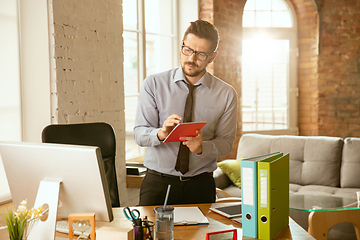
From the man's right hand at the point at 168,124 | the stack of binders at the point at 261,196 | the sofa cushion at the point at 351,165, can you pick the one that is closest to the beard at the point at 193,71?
the man's right hand at the point at 168,124

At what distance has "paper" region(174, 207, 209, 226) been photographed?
5.10 ft

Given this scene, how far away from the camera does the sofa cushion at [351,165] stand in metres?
3.71

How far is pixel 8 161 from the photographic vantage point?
131 cm

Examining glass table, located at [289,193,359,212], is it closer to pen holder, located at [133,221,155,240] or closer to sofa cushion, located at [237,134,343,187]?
sofa cushion, located at [237,134,343,187]

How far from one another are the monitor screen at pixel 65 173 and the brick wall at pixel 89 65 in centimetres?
136

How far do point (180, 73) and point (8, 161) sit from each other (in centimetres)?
109

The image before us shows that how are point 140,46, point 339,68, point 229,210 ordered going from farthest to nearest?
point 339,68, point 140,46, point 229,210

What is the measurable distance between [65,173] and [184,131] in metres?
0.64

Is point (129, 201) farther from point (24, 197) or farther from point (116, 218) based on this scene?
point (24, 197)

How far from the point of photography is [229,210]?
5.66ft

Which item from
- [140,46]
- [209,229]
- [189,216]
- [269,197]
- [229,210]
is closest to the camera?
[269,197]

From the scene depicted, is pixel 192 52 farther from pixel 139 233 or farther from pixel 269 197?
pixel 139 233

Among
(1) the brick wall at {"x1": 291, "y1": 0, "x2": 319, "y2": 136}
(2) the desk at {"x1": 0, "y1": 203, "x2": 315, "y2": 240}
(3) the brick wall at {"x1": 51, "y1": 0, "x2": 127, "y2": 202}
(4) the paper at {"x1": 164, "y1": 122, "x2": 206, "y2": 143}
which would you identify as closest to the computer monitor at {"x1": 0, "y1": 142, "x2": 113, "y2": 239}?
(2) the desk at {"x1": 0, "y1": 203, "x2": 315, "y2": 240}

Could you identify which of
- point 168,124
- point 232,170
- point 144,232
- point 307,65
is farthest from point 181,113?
point 307,65
